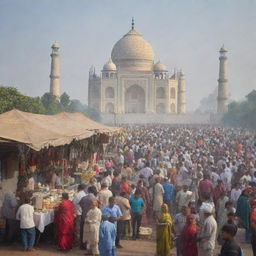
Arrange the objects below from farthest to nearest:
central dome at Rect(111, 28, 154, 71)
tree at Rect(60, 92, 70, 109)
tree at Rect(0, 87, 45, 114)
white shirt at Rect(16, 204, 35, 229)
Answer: central dome at Rect(111, 28, 154, 71) < tree at Rect(60, 92, 70, 109) < tree at Rect(0, 87, 45, 114) < white shirt at Rect(16, 204, 35, 229)

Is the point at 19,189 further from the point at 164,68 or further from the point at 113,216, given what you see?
the point at 164,68

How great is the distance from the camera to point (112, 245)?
19.5 feet

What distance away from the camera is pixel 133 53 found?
58.4m

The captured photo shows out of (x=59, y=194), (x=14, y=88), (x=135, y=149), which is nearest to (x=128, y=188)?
(x=59, y=194)

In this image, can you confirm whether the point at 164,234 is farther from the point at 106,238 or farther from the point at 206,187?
the point at 206,187

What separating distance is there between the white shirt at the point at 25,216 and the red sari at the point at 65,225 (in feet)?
1.50

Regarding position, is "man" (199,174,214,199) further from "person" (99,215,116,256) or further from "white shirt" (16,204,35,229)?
"white shirt" (16,204,35,229)

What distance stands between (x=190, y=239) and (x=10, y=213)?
295 centimetres

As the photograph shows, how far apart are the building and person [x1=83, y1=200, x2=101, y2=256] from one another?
157 ft

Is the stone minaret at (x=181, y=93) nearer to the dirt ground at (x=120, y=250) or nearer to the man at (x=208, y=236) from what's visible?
the dirt ground at (x=120, y=250)

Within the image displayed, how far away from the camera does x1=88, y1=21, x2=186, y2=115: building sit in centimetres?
5600

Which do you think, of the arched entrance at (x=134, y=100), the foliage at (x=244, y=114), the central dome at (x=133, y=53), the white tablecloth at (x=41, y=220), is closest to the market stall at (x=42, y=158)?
the white tablecloth at (x=41, y=220)

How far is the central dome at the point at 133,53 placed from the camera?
58.2 m

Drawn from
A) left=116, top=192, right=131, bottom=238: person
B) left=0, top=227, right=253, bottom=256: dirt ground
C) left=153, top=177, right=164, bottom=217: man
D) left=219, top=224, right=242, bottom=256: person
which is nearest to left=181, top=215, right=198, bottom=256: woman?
left=0, top=227, right=253, bottom=256: dirt ground
